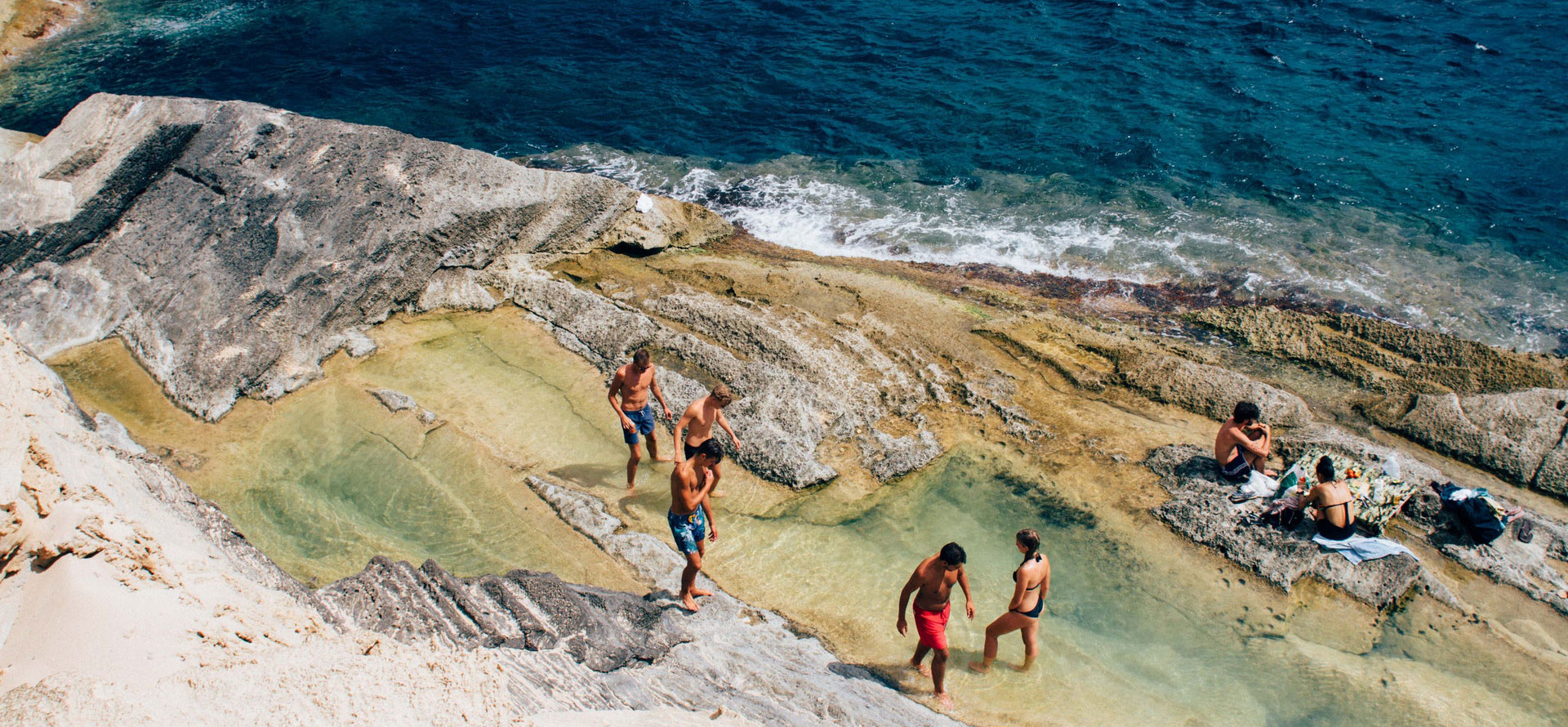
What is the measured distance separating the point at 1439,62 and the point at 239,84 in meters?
29.0

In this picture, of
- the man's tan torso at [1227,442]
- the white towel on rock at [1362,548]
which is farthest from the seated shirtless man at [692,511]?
the white towel on rock at [1362,548]

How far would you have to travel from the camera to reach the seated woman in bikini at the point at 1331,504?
6664 mm

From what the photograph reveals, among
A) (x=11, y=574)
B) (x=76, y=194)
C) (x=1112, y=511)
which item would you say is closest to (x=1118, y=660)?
(x=1112, y=511)

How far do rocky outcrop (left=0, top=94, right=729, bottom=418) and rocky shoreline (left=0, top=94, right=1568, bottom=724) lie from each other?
30 mm

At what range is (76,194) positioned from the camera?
379 inches

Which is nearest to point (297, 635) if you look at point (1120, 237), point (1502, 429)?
point (1502, 429)

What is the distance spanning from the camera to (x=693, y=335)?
9.38 metres

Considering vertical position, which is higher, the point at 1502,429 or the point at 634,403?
the point at 1502,429

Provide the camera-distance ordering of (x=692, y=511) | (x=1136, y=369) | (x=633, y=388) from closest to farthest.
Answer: (x=692, y=511)
(x=633, y=388)
(x=1136, y=369)

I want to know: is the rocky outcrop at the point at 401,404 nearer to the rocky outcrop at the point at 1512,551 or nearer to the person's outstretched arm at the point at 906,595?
the person's outstretched arm at the point at 906,595

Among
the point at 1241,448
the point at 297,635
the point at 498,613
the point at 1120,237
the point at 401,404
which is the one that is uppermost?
the point at 1120,237

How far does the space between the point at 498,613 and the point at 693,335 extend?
15.1ft

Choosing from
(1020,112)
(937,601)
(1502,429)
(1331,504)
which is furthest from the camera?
(1020,112)

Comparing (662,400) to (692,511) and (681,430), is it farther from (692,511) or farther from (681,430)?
(692,511)
